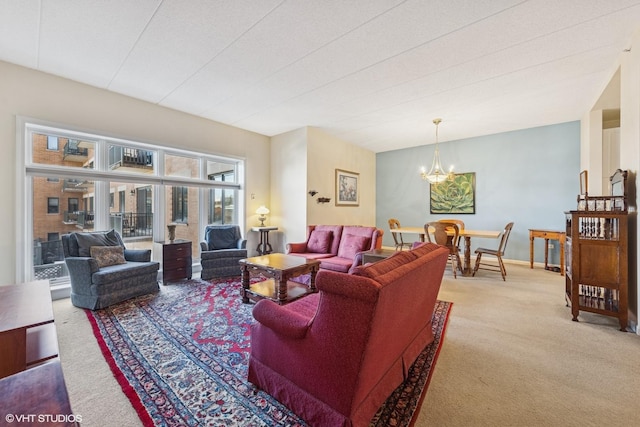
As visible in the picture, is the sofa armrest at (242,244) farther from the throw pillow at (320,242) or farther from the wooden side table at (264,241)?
the throw pillow at (320,242)

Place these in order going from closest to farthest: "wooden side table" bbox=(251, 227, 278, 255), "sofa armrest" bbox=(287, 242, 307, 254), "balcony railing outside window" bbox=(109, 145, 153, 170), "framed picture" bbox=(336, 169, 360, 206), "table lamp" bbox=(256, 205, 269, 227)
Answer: "balcony railing outside window" bbox=(109, 145, 153, 170) < "sofa armrest" bbox=(287, 242, 307, 254) < "wooden side table" bbox=(251, 227, 278, 255) < "table lamp" bbox=(256, 205, 269, 227) < "framed picture" bbox=(336, 169, 360, 206)

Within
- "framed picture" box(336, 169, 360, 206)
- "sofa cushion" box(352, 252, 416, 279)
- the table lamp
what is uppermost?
"framed picture" box(336, 169, 360, 206)

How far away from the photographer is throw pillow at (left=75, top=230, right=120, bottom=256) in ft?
11.1

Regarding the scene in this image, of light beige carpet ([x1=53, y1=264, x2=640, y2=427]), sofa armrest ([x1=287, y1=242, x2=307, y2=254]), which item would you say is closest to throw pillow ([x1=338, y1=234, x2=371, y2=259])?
sofa armrest ([x1=287, y1=242, x2=307, y2=254])

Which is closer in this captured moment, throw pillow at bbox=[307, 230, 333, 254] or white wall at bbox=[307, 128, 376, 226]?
throw pillow at bbox=[307, 230, 333, 254]

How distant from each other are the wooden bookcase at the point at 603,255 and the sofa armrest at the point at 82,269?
17.7ft

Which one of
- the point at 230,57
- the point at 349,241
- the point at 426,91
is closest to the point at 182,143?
the point at 230,57

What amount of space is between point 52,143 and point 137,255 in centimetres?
186

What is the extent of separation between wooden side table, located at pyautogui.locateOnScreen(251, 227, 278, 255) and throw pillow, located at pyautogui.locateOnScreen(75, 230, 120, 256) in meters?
2.38

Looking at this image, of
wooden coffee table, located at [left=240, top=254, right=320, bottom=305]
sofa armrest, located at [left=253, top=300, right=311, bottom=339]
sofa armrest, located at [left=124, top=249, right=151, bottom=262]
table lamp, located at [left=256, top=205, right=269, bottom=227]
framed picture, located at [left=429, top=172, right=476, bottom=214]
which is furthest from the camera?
framed picture, located at [left=429, top=172, right=476, bottom=214]

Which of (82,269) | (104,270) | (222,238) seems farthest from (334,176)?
A: (82,269)

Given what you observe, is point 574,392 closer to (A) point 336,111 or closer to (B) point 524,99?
(B) point 524,99

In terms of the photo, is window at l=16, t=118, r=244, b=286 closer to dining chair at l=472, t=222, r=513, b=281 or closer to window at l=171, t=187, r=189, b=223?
window at l=171, t=187, r=189, b=223

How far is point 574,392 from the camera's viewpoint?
173 centimetres
